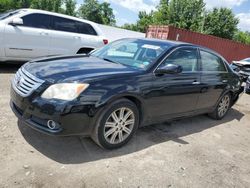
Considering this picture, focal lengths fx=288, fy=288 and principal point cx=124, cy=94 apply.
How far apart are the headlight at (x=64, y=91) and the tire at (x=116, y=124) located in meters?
0.45

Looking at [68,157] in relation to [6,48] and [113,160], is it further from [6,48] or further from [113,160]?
[6,48]

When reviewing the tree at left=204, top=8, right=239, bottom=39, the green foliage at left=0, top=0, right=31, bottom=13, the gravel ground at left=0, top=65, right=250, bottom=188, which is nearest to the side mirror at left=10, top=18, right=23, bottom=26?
the gravel ground at left=0, top=65, right=250, bottom=188

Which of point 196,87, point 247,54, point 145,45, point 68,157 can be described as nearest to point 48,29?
point 145,45

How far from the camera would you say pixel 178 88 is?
462 cm

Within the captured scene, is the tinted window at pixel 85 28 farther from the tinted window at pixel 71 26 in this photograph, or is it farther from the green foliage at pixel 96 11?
the green foliage at pixel 96 11

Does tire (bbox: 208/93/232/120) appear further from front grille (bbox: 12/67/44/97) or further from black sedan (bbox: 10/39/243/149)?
front grille (bbox: 12/67/44/97)

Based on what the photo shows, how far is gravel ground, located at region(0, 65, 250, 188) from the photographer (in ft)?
10.6

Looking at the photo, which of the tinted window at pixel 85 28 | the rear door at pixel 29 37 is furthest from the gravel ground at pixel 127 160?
the tinted window at pixel 85 28

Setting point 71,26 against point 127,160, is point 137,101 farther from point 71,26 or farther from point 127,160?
point 71,26

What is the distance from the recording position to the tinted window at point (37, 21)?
7.68 metres

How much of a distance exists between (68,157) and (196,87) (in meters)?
2.59

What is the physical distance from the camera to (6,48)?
24.4 feet

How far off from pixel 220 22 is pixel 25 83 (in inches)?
1737

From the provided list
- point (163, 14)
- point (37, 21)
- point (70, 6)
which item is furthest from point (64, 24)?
point (70, 6)
